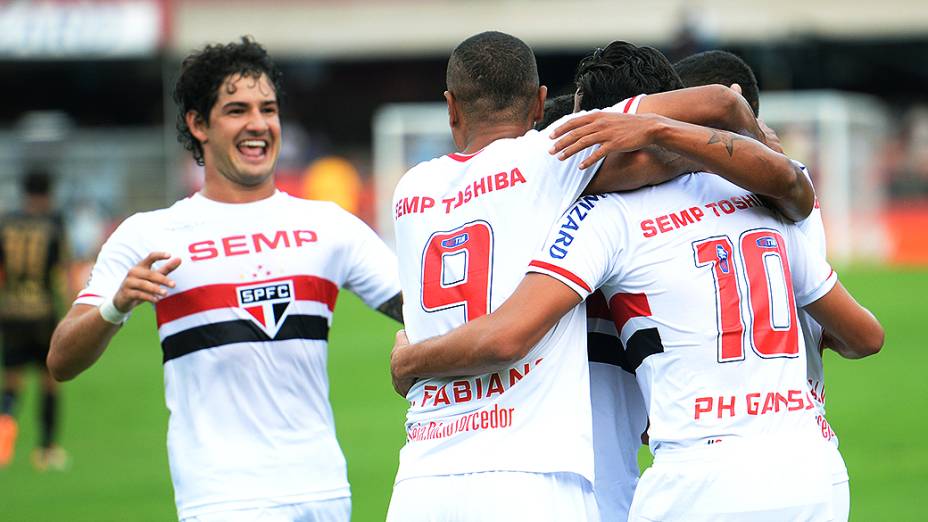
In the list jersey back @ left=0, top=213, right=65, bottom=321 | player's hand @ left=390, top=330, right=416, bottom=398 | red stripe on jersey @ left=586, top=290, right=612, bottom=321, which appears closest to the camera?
player's hand @ left=390, top=330, right=416, bottom=398

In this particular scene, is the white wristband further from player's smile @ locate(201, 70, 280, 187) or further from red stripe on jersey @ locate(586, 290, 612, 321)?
red stripe on jersey @ locate(586, 290, 612, 321)

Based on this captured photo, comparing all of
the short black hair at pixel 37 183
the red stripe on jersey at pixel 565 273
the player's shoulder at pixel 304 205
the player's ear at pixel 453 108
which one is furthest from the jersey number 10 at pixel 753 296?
the short black hair at pixel 37 183

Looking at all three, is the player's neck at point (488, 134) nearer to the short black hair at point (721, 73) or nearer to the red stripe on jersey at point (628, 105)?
the red stripe on jersey at point (628, 105)

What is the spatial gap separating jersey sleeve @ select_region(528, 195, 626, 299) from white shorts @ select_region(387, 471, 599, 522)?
0.56 m

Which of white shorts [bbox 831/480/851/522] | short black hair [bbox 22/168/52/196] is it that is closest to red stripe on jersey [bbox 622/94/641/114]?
white shorts [bbox 831/480/851/522]

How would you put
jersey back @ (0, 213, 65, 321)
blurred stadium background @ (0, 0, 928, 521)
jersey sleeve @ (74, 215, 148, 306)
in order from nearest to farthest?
jersey sleeve @ (74, 215, 148, 306), jersey back @ (0, 213, 65, 321), blurred stadium background @ (0, 0, 928, 521)

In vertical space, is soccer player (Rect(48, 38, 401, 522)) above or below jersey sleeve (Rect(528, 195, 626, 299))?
below

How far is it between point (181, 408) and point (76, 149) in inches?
1102

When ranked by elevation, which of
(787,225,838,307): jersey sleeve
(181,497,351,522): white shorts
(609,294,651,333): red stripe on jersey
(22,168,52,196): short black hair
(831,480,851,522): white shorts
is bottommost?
(181,497,351,522): white shorts

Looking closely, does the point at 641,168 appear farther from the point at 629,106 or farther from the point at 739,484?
the point at 739,484

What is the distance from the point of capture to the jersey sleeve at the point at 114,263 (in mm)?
4871

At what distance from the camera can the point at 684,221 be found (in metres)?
4.00

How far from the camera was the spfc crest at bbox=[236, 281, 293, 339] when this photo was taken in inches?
194

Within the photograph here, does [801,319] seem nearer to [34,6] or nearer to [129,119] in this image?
[34,6]
